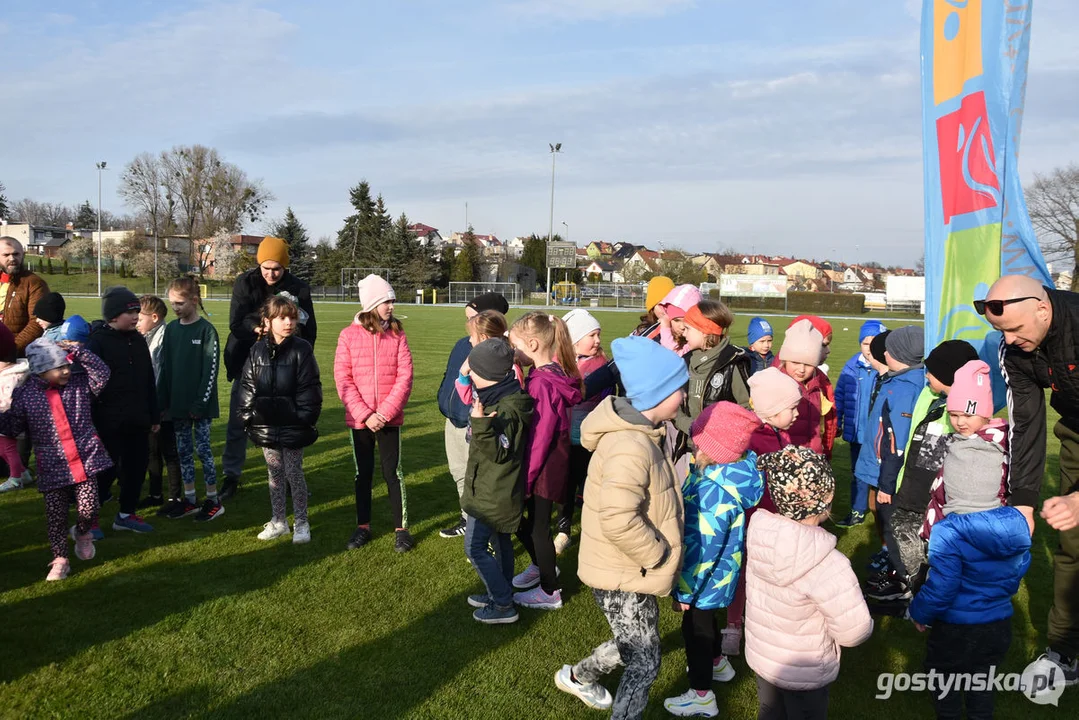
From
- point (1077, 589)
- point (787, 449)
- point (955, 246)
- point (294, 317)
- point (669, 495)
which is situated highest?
point (955, 246)

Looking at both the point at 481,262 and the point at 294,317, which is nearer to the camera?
the point at 294,317

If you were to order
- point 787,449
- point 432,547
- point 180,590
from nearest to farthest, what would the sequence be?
point 787,449 → point 180,590 → point 432,547

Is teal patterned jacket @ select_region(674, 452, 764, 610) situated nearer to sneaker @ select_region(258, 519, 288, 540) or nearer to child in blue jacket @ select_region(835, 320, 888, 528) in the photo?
child in blue jacket @ select_region(835, 320, 888, 528)

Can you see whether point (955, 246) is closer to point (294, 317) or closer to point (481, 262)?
point (294, 317)

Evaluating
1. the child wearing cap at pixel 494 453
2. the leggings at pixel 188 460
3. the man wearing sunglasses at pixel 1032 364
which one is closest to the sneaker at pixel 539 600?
the child wearing cap at pixel 494 453

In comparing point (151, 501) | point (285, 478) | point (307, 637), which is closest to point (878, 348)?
point (307, 637)

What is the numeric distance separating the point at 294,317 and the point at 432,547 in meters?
2.04

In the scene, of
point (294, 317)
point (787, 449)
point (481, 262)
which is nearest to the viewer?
point (787, 449)

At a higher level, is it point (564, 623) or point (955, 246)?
point (955, 246)

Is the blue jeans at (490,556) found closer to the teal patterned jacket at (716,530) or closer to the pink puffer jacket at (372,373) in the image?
the teal patterned jacket at (716,530)

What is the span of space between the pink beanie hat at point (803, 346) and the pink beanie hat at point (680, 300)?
3.19 feet

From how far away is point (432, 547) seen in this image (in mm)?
5559

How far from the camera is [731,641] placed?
4.02 metres

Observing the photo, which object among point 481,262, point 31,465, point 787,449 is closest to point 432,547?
point 787,449
